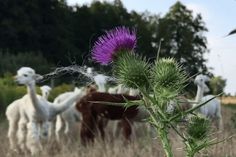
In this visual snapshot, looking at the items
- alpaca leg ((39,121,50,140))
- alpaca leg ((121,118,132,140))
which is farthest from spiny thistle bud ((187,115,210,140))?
alpaca leg ((39,121,50,140))

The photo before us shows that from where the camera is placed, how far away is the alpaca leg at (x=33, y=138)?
10.1 m

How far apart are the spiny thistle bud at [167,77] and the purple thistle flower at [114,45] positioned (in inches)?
3.0

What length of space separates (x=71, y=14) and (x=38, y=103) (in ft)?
145

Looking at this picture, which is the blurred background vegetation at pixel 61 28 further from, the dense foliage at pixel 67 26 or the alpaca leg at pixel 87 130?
the alpaca leg at pixel 87 130

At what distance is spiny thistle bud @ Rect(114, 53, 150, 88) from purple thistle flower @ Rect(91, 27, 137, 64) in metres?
0.02

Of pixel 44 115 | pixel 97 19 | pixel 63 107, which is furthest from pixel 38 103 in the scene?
pixel 97 19

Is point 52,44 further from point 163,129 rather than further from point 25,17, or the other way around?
point 163,129

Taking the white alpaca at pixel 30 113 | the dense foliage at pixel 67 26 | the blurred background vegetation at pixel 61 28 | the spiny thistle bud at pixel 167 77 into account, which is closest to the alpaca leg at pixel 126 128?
the white alpaca at pixel 30 113

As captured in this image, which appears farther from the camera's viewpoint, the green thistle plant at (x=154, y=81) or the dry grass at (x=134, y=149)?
the dry grass at (x=134, y=149)

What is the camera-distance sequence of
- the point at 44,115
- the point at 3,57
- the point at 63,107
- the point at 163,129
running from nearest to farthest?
the point at 163,129 → the point at 44,115 → the point at 63,107 → the point at 3,57

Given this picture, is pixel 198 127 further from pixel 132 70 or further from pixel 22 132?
pixel 22 132

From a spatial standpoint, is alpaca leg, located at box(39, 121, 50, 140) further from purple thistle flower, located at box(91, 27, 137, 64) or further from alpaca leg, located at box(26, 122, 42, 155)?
purple thistle flower, located at box(91, 27, 137, 64)

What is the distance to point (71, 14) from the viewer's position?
54969 mm

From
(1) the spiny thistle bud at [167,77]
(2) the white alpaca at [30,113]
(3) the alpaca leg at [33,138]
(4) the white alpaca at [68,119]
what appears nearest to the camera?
(1) the spiny thistle bud at [167,77]
